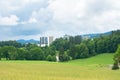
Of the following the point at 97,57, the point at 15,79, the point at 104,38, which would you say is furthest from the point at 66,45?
the point at 15,79

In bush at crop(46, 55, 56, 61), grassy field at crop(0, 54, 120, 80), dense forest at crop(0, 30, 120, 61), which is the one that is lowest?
grassy field at crop(0, 54, 120, 80)

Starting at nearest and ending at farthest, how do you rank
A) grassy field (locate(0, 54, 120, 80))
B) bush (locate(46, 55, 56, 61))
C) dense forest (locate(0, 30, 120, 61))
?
grassy field (locate(0, 54, 120, 80))
bush (locate(46, 55, 56, 61))
dense forest (locate(0, 30, 120, 61))

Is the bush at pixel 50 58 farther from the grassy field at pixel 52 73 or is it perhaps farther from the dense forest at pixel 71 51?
the grassy field at pixel 52 73

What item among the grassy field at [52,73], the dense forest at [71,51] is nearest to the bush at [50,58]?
the dense forest at [71,51]

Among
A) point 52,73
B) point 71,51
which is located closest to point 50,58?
point 71,51

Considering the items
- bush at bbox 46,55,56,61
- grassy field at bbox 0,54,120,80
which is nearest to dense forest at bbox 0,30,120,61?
bush at bbox 46,55,56,61

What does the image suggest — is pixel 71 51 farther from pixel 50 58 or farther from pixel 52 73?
pixel 52 73

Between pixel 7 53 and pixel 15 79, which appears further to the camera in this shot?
pixel 7 53

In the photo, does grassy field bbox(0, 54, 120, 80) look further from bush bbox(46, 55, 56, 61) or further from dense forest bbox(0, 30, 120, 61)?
dense forest bbox(0, 30, 120, 61)

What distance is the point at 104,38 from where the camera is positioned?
17362 cm

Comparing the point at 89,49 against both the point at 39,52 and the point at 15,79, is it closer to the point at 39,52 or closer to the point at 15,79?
the point at 39,52

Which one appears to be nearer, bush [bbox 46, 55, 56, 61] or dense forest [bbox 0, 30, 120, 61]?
bush [bbox 46, 55, 56, 61]

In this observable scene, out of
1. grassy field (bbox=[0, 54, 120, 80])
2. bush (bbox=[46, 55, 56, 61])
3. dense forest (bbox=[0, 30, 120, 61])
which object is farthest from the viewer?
dense forest (bbox=[0, 30, 120, 61])

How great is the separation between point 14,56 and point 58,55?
21.2 meters
